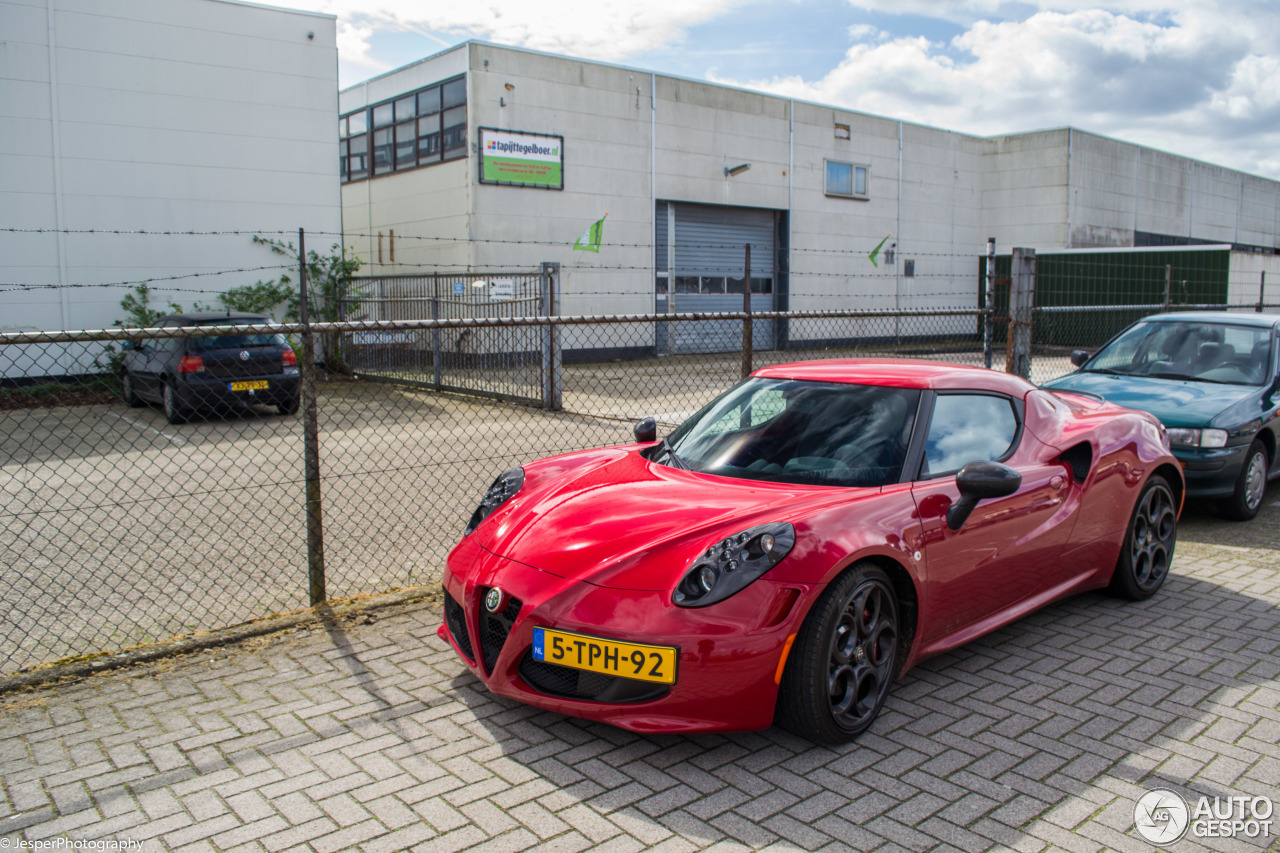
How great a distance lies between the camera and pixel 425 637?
4.53m

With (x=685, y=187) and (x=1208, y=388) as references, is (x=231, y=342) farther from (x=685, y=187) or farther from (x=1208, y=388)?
(x=685, y=187)

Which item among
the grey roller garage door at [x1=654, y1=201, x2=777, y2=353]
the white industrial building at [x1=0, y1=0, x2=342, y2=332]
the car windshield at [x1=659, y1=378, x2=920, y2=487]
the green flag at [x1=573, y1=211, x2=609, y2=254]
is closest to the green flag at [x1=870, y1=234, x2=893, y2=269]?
the grey roller garage door at [x1=654, y1=201, x2=777, y2=353]

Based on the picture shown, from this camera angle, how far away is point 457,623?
377 cm

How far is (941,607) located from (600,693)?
1.46 meters

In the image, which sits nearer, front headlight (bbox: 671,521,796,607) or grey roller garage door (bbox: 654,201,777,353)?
front headlight (bbox: 671,521,796,607)

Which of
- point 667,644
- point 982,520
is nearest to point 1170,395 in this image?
point 982,520

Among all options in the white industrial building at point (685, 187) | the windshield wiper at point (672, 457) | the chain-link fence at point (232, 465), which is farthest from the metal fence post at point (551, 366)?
the windshield wiper at point (672, 457)

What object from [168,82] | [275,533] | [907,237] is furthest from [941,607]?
[907,237]

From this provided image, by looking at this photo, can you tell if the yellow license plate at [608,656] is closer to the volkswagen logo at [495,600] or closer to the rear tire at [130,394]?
the volkswagen logo at [495,600]

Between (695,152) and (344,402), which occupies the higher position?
(695,152)

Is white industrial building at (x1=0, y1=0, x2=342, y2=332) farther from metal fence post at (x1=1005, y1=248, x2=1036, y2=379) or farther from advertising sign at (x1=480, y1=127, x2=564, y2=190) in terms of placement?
metal fence post at (x1=1005, y1=248, x2=1036, y2=379)

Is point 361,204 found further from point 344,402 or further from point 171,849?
point 171,849

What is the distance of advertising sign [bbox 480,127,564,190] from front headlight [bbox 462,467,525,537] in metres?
16.6

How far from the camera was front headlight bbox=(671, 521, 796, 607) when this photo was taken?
10.4 feet
